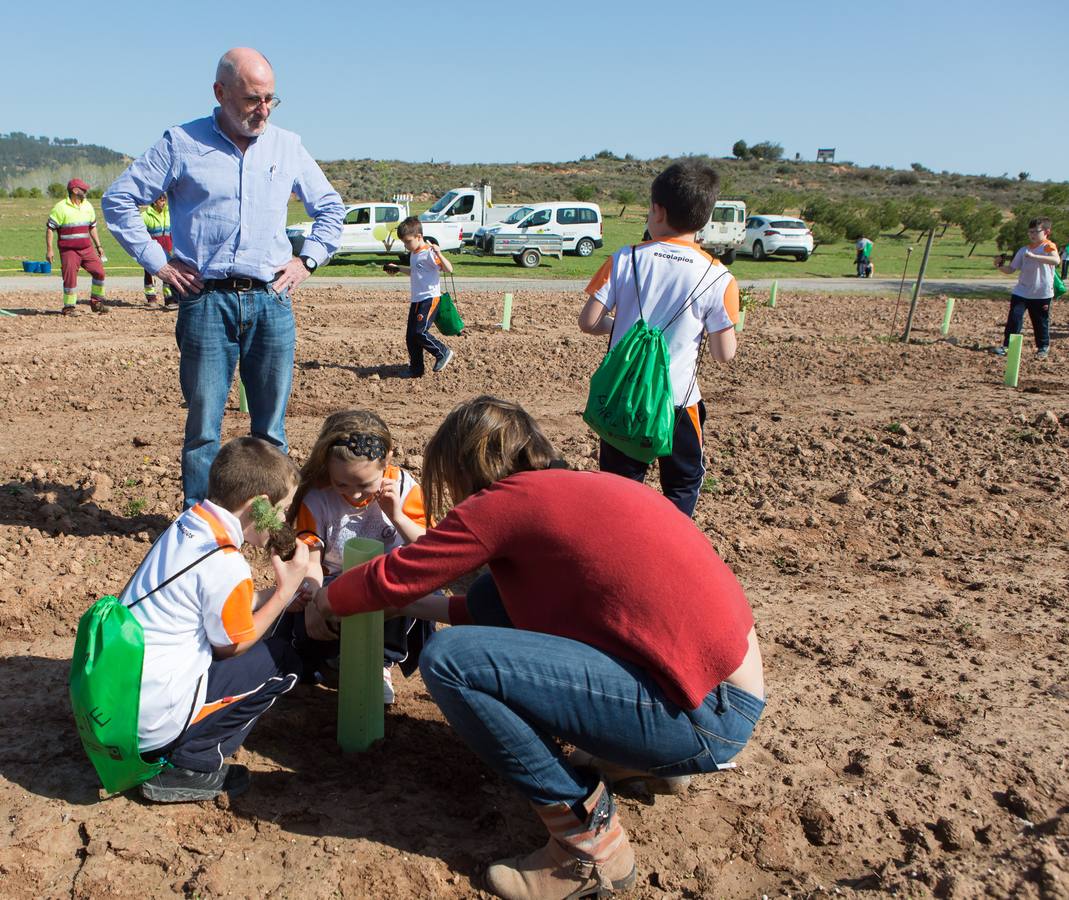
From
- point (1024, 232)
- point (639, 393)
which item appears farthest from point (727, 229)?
point (639, 393)

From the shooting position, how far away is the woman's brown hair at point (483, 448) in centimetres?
266

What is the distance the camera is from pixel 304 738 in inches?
132

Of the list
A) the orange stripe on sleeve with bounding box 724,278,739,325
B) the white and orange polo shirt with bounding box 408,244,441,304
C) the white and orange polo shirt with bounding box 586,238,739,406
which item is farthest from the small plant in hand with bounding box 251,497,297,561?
the white and orange polo shirt with bounding box 408,244,441,304

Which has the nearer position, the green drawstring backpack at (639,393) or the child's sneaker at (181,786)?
the child's sneaker at (181,786)

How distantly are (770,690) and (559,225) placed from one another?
78.4ft

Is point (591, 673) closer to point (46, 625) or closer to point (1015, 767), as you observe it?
point (1015, 767)

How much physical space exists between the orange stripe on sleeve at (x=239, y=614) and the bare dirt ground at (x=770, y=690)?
0.56m

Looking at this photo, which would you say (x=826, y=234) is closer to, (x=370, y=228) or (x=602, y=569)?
(x=370, y=228)

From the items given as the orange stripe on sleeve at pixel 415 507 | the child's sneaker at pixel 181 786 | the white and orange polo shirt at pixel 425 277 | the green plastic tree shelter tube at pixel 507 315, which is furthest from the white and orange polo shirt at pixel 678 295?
the green plastic tree shelter tube at pixel 507 315

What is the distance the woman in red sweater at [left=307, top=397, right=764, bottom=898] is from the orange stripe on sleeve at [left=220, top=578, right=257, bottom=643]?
0.95 ft

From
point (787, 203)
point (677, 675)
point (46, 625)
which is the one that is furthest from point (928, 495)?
point (787, 203)

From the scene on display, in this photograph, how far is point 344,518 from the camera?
11.7 ft

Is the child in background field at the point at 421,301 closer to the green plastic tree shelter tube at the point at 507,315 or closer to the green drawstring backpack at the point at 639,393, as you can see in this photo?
the green plastic tree shelter tube at the point at 507,315

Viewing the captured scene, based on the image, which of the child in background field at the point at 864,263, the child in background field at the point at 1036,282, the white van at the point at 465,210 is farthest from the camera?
the white van at the point at 465,210
